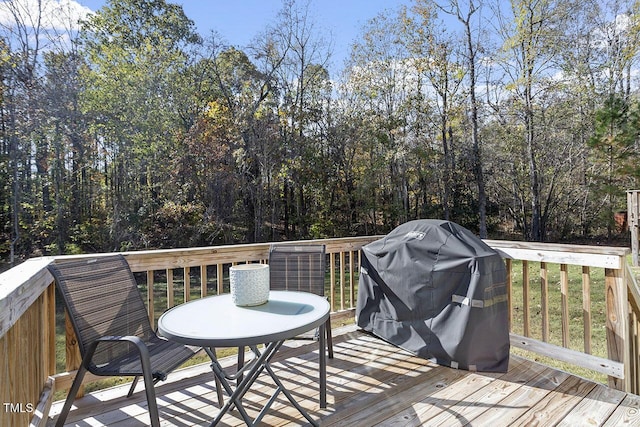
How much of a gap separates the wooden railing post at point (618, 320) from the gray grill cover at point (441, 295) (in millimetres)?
651

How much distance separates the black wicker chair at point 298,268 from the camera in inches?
110

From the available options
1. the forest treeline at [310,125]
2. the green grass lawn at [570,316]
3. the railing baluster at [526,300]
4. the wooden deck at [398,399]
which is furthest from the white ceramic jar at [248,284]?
the forest treeline at [310,125]

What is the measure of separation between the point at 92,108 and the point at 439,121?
1012cm

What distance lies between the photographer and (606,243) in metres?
11.0

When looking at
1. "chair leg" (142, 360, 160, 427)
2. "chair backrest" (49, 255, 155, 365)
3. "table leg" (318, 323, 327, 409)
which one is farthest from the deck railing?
"table leg" (318, 323, 327, 409)

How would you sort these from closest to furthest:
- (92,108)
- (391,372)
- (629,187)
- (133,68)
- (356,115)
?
(391,372) → (92,108) → (133,68) → (629,187) → (356,115)

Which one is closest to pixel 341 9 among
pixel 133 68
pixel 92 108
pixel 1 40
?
pixel 133 68

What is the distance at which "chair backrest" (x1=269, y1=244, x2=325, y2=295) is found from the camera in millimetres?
2789

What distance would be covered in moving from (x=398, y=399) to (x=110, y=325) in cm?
177

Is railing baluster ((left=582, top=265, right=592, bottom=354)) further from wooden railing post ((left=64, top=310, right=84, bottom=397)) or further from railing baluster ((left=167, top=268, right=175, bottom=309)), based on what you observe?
wooden railing post ((left=64, top=310, right=84, bottom=397))

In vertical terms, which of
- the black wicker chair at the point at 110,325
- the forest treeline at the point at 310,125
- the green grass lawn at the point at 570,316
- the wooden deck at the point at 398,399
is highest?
the forest treeline at the point at 310,125

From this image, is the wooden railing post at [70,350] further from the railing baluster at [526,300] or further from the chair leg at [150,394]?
the railing baluster at [526,300]

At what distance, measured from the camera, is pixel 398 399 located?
231 centimetres

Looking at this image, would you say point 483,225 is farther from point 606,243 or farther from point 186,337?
point 186,337
